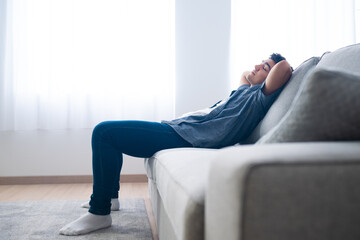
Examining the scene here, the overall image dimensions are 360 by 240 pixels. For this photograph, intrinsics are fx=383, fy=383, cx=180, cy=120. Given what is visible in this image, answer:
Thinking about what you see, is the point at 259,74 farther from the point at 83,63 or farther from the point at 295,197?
the point at 83,63

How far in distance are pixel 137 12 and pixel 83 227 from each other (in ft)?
7.85

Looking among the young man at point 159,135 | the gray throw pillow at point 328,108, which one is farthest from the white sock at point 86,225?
the gray throw pillow at point 328,108

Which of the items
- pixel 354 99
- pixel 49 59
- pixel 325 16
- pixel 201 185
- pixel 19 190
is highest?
pixel 325 16

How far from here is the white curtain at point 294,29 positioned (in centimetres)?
369

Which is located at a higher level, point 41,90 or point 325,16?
point 325,16

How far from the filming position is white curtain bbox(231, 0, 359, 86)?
3.69m

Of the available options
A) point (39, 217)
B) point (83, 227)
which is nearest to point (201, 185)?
point (83, 227)

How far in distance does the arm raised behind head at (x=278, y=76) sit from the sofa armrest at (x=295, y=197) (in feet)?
3.91

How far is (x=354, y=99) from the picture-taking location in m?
0.70

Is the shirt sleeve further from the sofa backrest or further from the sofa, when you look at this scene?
the sofa

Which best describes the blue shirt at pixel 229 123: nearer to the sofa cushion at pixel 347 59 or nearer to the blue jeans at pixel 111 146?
the blue jeans at pixel 111 146

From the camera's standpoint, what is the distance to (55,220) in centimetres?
212

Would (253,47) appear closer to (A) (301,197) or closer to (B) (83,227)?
(B) (83,227)

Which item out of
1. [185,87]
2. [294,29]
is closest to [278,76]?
[185,87]
